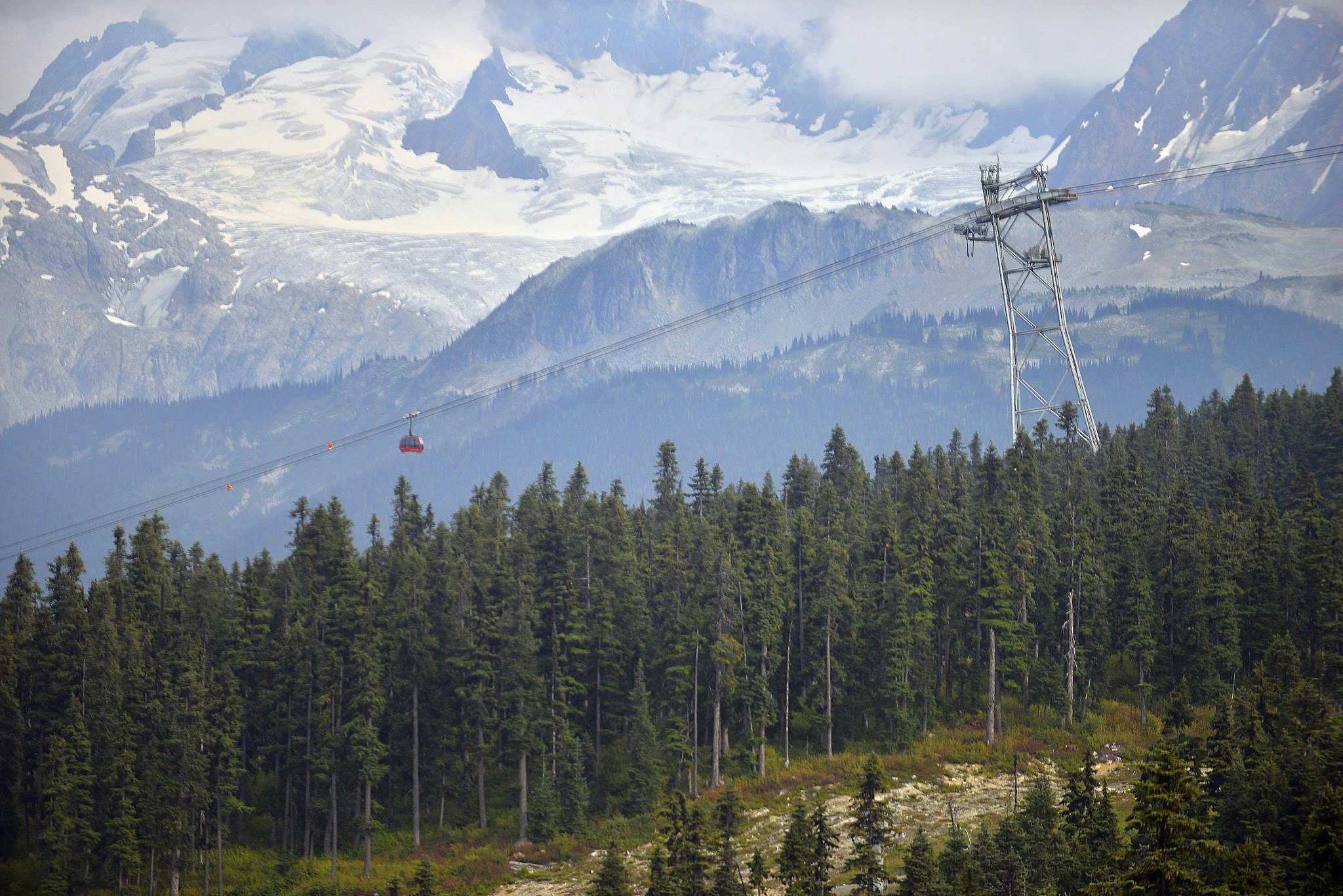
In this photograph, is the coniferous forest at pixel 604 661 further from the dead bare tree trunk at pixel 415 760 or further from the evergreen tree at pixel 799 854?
the evergreen tree at pixel 799 854

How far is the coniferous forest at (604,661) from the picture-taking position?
290 feet

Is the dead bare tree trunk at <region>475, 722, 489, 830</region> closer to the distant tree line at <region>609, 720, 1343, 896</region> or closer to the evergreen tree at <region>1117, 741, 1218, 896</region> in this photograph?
the distant tree line at <region>609, 720, 1343, 896</region>

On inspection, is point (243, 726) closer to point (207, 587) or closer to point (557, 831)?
point (207, 587)

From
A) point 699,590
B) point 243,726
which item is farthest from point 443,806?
point 699,590

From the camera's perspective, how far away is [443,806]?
93688 mm

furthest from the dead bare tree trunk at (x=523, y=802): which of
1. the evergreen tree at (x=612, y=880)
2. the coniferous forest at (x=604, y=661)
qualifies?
the evergreen tree at (x=612, y=880)

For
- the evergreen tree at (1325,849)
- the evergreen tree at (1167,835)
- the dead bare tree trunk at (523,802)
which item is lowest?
the dead bare tree trunk at (523,802)

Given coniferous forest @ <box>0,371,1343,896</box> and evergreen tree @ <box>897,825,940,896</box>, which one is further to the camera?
coniferous forest @ <box>0,371,1343,896</box>

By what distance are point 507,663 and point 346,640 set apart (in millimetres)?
12334

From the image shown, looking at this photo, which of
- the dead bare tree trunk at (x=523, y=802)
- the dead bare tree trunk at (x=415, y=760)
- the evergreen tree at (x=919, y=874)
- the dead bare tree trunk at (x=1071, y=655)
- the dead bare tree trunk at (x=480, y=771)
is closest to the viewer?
the evergreen tree at (x=919, y=874)

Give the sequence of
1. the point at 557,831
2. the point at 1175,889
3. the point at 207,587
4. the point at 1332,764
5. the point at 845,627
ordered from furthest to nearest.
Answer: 1. the point at 207,587
2. the point at 845,627
3. the point at 557,831
4. the point at 1332,764
5. the point at 1175,889

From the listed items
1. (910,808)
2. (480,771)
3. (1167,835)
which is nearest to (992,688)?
(910,808)

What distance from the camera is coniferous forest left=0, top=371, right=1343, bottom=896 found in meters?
88.2

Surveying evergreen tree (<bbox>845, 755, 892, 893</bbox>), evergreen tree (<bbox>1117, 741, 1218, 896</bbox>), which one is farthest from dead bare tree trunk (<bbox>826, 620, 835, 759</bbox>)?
evergreen tree (<bbox>1117, 741, 1218, 896</bbox>)
